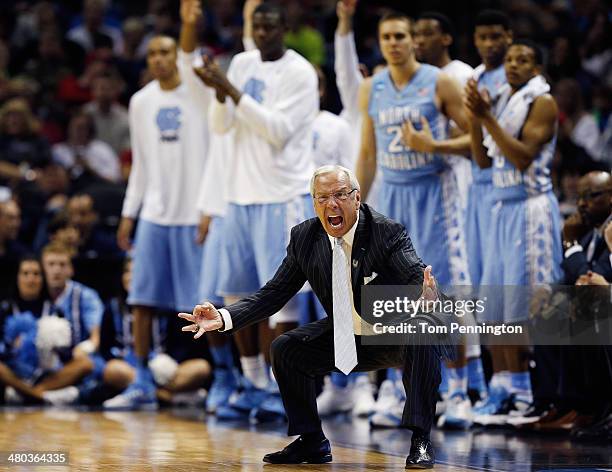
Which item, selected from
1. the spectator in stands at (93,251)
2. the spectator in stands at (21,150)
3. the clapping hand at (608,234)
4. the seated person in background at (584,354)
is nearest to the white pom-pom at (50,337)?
the spectator in stands at (93,251)

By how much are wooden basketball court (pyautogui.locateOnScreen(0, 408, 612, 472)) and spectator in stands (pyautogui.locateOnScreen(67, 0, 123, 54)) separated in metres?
7.45

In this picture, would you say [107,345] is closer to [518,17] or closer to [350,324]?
[350,324]

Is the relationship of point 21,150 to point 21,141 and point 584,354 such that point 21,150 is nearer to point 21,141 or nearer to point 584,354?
point 21,141

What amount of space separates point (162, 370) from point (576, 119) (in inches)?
214

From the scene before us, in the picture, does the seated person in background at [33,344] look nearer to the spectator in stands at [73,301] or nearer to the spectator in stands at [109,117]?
the spectator in stands at [73,301]

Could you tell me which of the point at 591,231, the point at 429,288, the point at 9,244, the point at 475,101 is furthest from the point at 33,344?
the point at 429,288

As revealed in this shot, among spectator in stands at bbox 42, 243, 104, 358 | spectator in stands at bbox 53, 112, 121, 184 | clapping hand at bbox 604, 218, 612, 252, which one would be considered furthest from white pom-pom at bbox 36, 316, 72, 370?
clapping hand at bbox 604, 218, 612, 252

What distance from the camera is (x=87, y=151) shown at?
1338 cm

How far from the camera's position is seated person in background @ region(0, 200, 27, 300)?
34.3ft

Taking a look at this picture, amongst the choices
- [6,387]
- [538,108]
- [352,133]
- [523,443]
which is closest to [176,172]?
[352,133]

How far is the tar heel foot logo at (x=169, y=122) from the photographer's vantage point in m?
9.52

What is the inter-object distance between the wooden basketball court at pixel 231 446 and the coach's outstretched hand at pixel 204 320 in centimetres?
61
